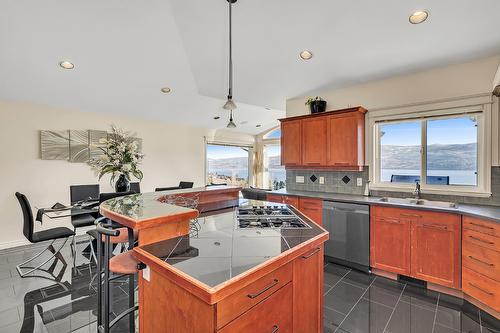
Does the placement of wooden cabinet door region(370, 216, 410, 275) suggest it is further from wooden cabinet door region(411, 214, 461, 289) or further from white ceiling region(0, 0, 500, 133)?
white ceiling region(0, 0, 500, 133)

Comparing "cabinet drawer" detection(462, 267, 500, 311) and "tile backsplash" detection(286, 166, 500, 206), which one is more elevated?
"tile backsplash" detection(286, 166, 500, 206)

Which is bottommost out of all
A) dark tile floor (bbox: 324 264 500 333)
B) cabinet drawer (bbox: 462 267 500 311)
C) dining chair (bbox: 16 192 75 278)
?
dark tile floor (bbox: 324 264 500 333)

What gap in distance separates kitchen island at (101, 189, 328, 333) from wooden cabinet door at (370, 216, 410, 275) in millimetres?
1641

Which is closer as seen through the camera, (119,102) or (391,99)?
(391,99)

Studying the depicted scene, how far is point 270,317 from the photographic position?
124 centimetres

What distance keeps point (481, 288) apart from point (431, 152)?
1711 mm

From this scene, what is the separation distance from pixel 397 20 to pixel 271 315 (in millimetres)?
3011

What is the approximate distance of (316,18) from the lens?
2768mm

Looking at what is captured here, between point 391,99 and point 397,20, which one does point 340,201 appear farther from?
point 397,20

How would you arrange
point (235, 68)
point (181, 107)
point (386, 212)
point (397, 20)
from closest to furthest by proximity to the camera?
point (397, 20) → point (386, 212) → point (235, 68) → point (181, 107)

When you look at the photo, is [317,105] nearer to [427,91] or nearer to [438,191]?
[427,91]

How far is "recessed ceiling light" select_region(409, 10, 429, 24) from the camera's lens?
242cm

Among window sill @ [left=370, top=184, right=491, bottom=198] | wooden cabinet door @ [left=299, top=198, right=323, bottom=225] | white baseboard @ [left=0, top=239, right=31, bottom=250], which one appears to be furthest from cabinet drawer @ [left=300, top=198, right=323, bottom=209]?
white baseboard @ [left=0, top=239, right=31, bottom=250]

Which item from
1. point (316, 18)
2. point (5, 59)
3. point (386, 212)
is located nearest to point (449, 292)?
point (386, 212)
